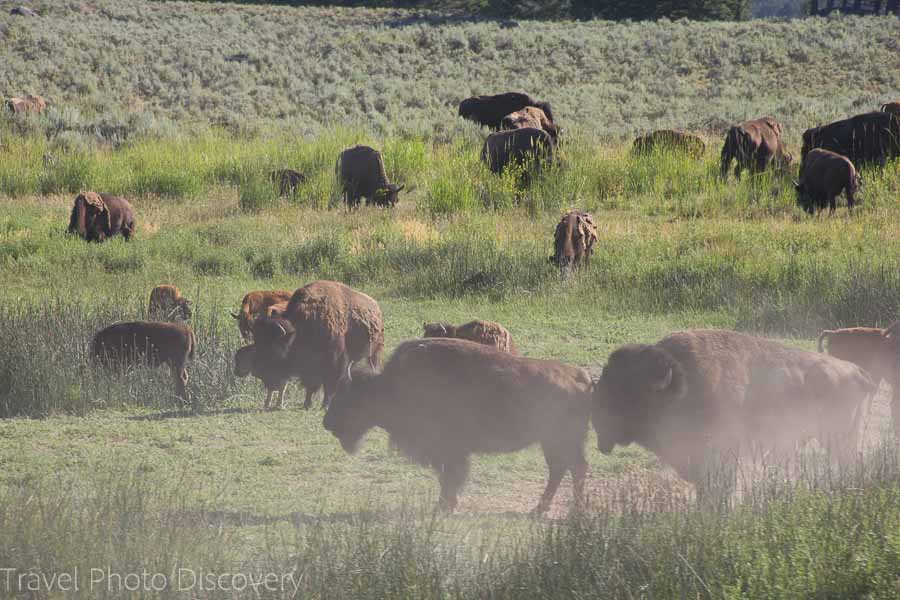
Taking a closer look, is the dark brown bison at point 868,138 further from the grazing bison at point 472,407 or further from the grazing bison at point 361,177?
the grazing bison at point 472,407

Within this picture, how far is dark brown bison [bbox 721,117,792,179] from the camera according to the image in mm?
22953

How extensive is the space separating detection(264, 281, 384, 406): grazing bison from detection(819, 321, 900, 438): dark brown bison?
12.6 feet

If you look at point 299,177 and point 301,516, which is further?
point 299,177

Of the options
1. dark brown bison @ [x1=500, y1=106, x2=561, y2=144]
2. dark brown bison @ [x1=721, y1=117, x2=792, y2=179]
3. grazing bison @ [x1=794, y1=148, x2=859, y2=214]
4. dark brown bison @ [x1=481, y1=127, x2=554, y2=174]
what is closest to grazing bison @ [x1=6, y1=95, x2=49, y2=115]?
dark brown bison @ [x1=500, y1=106, x2=561, y2=144]

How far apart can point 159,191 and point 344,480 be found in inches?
665

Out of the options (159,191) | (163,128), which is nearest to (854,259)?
(159,191)

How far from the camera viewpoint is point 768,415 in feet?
22.8

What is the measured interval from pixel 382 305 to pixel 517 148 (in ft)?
29.2

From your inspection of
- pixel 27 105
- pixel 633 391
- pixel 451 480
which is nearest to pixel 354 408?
pixel 451 480

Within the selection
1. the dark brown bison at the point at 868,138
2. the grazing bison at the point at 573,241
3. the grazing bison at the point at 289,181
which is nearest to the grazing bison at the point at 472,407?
the grazing bison at the point at 573,241

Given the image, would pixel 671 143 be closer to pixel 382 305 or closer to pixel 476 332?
pixel 382 305

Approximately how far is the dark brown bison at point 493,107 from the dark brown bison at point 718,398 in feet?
88.1

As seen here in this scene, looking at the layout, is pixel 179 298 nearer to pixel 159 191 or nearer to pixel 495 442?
pixel 495 442

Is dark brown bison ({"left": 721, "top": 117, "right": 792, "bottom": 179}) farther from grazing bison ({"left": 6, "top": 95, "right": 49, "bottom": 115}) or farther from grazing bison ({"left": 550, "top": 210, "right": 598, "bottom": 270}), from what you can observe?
grazing bison ({"left": 6, "top": 95, "right": 49, "bottom": 115})
